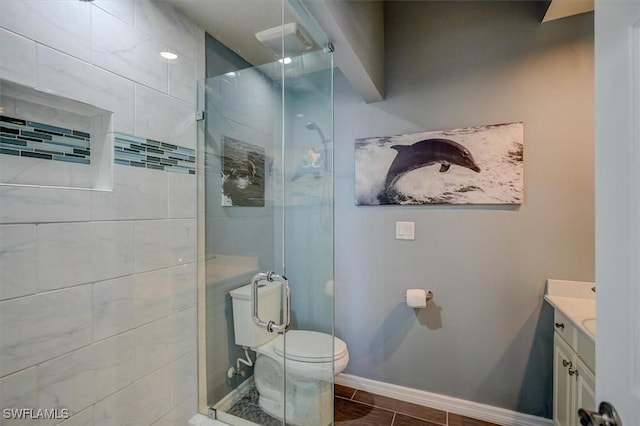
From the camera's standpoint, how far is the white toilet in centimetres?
171

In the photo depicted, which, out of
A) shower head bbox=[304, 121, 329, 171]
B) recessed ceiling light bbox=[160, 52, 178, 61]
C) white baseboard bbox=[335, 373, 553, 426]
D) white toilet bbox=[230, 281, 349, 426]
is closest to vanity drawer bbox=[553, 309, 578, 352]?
white baseboard bbox=[335, 373, 553, 426]

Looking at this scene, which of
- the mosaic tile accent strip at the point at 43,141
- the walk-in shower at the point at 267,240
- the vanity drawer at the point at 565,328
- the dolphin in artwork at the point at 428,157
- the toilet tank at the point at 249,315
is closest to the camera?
the mosaic tile accent strip at the point at 43,141

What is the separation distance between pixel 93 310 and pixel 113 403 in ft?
1.31

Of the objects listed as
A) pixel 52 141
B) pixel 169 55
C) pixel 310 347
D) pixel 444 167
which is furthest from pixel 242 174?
pixel 444 167

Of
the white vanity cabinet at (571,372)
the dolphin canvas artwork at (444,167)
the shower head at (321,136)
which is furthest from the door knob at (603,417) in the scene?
the shower head at (321,136)

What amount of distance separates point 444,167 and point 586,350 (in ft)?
3.92

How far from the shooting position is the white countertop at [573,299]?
141 cm

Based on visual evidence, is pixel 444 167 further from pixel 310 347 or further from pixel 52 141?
pixel 52 141

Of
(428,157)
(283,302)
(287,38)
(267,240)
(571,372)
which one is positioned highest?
(287,38)

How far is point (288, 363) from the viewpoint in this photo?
1727 mm

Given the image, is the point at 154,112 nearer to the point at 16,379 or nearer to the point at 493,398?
the point at 16,379

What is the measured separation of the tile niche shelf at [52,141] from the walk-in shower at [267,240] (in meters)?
0.53

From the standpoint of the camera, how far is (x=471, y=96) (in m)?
1.92

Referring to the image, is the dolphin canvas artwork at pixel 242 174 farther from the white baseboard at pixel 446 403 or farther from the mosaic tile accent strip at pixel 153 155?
the white baseboard at pixel 446 403
